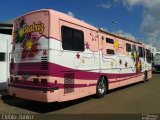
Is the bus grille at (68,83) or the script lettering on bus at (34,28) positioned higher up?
the script lettering on bus at (34,28)

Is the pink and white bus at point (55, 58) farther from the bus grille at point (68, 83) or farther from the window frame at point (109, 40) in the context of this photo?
the window frame at point (109, 40)

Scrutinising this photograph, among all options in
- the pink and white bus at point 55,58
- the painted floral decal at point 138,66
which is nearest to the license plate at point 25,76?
the pink and white bus at point 55,58

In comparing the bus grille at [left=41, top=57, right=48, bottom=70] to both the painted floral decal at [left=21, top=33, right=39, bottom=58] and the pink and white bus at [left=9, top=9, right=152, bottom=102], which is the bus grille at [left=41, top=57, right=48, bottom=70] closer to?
the pink and white bus at [left=9, top=9, right=152, bottom=102]

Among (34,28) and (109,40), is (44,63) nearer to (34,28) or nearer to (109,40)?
(34,28)

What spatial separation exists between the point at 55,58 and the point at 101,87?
4109mm

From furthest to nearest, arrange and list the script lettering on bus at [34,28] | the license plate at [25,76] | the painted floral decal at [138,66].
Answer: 1. the painted floral decal at [138,66]
2. the license plate at [25,76]
3. the script lettering on bus at [34,28]

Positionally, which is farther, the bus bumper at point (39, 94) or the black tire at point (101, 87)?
the black tire at point (101, 87)

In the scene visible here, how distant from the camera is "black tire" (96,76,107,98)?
12487 millimetres

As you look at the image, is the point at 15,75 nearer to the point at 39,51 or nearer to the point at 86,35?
the point at 39,51

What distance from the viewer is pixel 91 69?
38.6 feet

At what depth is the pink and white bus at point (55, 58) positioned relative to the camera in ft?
30.6

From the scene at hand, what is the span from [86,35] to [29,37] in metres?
2.53

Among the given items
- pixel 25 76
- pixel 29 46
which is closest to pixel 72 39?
pixel 29 46

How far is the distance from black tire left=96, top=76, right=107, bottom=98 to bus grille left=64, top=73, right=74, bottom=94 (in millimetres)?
2466
